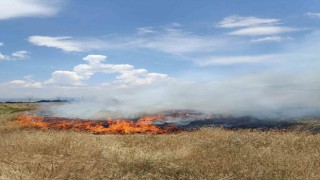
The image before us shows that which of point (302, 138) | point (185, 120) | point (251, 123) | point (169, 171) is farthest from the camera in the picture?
point (185, 120)

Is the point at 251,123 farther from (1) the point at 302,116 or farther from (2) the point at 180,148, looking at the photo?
(2) the point at 180,148

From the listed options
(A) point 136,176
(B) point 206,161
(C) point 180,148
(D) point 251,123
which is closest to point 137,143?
(C) point 180,148

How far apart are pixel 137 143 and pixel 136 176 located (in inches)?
353

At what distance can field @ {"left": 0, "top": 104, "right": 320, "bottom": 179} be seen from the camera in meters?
13.4

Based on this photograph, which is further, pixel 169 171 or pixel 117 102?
pixel 117 102

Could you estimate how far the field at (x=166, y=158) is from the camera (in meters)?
13.4

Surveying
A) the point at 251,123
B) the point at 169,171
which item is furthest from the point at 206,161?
the point at 251,123

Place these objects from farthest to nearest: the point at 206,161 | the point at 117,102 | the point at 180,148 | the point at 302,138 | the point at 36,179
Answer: the point at 117,102, the point at 302,138, the point at 180,148, the point at 206,161, the point at 36,179

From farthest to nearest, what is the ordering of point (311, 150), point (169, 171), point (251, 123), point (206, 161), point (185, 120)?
point (185, 120) → point (251, 123) → point (311, 150) → point (206, 161) → point (169, 171)

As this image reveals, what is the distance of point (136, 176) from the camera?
13.2 meters

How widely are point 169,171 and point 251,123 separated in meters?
22.3

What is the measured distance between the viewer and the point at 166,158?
54.6ft

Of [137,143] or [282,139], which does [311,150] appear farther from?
[137,143]

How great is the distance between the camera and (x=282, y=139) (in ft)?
70.0
